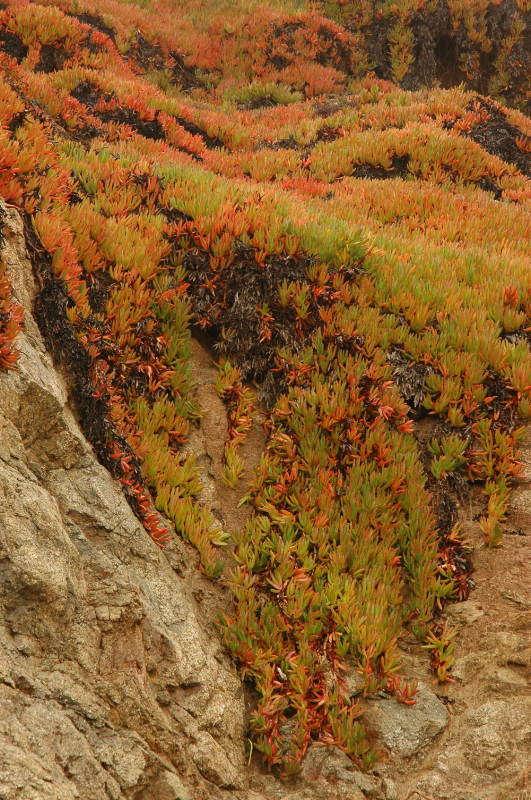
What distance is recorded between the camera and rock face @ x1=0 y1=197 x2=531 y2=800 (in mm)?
3271

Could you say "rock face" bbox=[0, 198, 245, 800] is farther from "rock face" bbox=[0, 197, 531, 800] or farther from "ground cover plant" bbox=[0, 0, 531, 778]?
"ground cover plant" bbox=[0, 0, 531, 778]

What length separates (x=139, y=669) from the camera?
12.6ft

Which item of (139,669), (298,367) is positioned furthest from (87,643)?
(298,367)

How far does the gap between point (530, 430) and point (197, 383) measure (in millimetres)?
3633

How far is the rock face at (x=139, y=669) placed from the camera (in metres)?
3.27

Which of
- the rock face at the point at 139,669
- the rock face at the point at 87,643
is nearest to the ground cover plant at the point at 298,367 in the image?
the rock face at the point at 139,669

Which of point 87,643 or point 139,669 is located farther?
point 139,669

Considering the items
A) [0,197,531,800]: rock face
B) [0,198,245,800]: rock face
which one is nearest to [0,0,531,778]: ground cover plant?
[0,197,531,800]: rock face

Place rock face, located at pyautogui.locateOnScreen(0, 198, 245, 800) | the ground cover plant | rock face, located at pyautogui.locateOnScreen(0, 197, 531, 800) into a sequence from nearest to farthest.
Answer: rock face, located at pyautogui.locateOnScreen(0, 198, 245, 800) < rock face, located at pyautogui.locateOnScreen(0, 197, 531, 800) < the ground cover plant

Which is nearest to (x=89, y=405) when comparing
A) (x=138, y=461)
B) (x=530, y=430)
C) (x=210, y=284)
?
(x=138, y=461)

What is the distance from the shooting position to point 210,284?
6621 millimetres

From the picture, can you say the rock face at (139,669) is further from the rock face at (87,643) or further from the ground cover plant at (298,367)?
the ground cover plant at (298,367)

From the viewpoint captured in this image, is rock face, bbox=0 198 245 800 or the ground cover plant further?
the ground cover plant

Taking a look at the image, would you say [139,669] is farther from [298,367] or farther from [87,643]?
[298,367]
